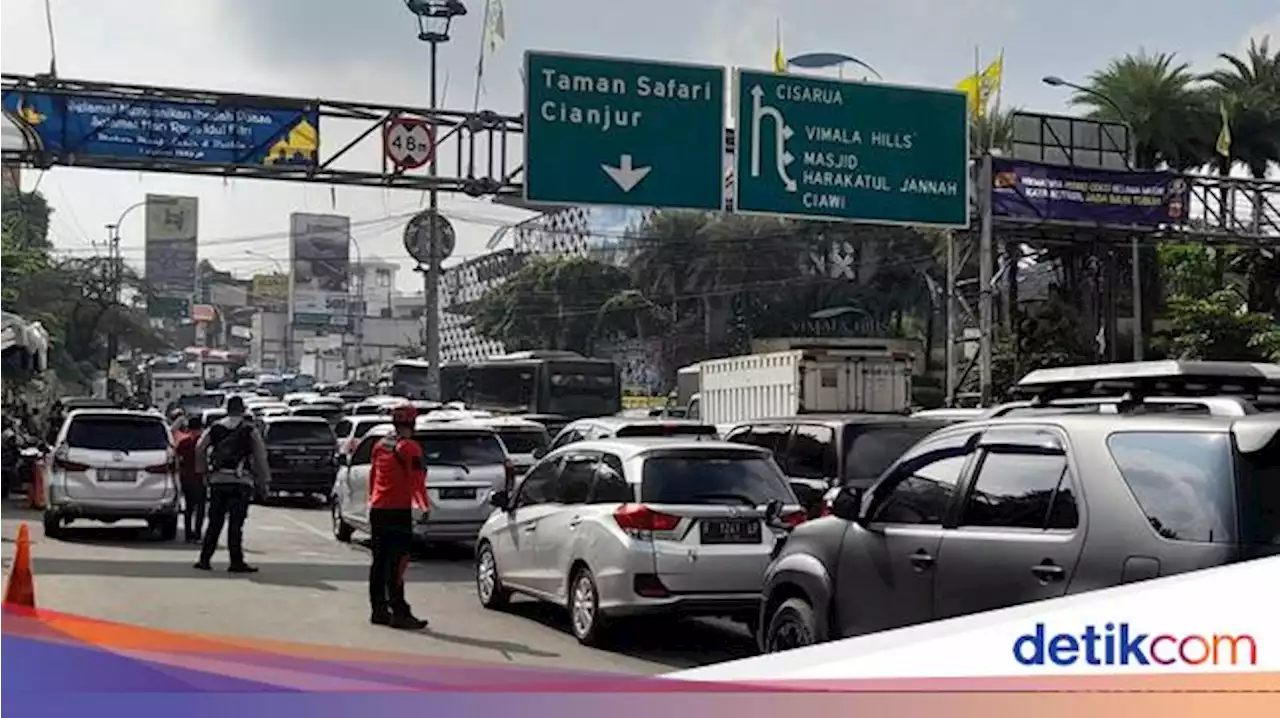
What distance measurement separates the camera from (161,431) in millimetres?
18422

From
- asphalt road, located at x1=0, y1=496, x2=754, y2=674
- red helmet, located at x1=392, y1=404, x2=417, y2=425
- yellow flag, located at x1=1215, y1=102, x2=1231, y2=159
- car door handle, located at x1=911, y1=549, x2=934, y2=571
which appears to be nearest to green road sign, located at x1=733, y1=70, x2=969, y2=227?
asphalt road, located at x1=0, y1=496, x2=754, y2=674

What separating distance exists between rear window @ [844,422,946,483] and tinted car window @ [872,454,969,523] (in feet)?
20.4

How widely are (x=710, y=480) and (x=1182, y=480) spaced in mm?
5408

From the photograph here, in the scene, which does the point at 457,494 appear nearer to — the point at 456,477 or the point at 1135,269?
the point at 456,477

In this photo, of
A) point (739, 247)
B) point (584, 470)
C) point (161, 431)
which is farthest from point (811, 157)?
point (739, 247)

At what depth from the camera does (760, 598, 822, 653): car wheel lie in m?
7.12

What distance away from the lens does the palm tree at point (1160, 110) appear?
40.8 meters

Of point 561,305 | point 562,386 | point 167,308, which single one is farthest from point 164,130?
point 167,308

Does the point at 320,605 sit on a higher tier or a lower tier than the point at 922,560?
lower

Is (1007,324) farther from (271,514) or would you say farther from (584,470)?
(584,470)

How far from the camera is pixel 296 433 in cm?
2648

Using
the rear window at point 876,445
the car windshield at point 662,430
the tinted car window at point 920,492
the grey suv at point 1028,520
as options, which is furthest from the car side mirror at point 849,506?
the car windshield at point 662,430

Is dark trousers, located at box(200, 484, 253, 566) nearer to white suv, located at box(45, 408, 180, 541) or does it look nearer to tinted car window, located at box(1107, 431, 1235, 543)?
white suv, located at box(45, 408, 180, 541)

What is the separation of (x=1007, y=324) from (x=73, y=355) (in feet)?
134
